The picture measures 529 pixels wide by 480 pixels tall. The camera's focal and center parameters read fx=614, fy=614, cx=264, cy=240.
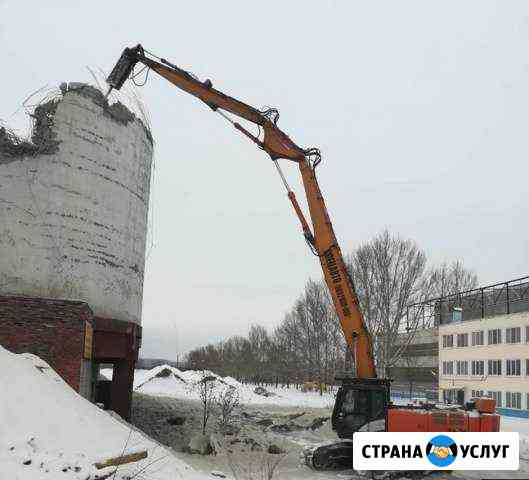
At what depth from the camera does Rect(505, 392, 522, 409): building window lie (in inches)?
1458

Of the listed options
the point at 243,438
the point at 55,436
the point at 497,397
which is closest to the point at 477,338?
the point at 497,397

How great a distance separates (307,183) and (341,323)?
4117mm

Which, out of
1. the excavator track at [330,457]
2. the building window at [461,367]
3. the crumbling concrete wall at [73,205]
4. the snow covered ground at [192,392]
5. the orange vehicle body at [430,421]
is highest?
the crumbling concrete wall at [73,205]

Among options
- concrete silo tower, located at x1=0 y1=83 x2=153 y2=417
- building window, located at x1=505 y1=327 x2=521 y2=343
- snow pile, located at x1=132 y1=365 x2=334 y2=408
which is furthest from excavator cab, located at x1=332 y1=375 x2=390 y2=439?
snow pile, located at x1=132 y1=365 x2=334 y2=408

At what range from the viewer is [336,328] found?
2443 inches

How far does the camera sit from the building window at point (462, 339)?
44.3 m

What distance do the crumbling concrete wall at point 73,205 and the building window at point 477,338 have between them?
30.6 m

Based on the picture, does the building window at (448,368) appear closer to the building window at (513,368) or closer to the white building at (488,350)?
the white building at (488,350)

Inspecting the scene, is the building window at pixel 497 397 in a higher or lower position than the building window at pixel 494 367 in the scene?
lower

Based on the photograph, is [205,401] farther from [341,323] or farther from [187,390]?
[187,390]

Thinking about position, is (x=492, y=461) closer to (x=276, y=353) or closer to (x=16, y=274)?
(x=16, y=274)

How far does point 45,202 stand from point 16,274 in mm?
1990

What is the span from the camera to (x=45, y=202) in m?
16.0

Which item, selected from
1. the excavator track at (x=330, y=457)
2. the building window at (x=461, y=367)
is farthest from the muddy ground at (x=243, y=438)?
the building window at (x=461, y=367)
